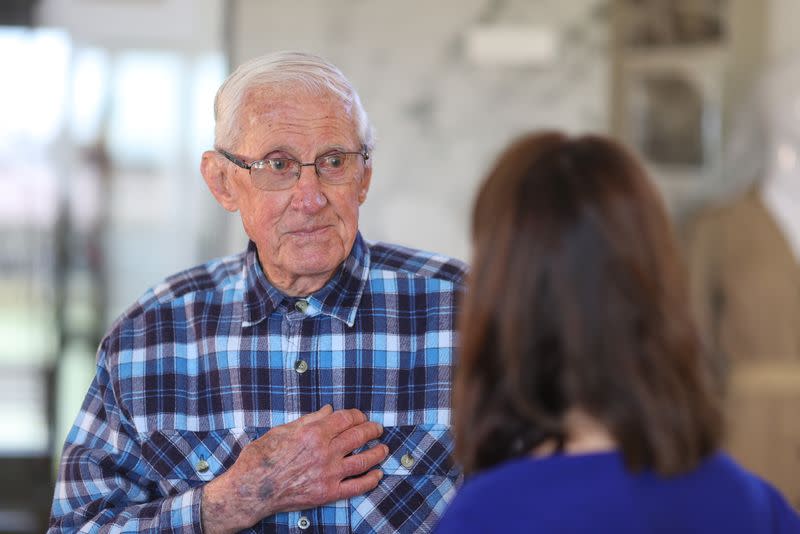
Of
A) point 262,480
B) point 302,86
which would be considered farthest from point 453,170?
point 262,480

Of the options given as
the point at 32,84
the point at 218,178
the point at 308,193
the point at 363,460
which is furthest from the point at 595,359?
the point at 32,84

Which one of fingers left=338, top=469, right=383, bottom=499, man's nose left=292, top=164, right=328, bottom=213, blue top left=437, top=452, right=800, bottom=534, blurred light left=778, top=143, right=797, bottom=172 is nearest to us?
blue top left=437, top=452, right=800, bottom=534

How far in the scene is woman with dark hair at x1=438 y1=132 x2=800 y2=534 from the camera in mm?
954

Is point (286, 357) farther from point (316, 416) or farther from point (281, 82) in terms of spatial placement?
point (281, 82)

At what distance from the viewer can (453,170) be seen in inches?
122

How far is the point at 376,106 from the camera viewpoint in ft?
10.1

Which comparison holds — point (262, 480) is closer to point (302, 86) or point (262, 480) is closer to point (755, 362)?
point (302, 86)

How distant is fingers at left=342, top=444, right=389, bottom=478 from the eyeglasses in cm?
44

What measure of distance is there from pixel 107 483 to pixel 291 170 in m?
0.59

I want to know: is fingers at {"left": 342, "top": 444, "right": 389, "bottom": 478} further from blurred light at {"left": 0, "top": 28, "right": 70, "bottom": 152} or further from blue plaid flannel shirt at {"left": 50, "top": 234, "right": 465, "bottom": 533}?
blurred light at {"left": 0, "top": 28, "right": 70, "bottom": 152}

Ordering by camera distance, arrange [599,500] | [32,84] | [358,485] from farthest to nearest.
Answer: [32,84], [358,485], [599,500]

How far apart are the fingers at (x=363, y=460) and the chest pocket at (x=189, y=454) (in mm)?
176

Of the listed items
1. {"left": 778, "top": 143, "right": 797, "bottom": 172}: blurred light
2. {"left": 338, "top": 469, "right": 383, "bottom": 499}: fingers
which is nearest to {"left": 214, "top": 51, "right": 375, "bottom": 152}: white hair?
{"left": 338, "top": 469, "right": 383, "bottom": 499}: fingers

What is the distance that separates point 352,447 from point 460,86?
5.85 ft
